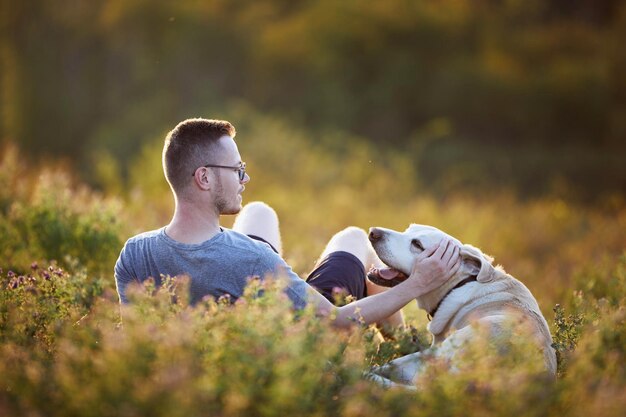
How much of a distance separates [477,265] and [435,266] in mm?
345

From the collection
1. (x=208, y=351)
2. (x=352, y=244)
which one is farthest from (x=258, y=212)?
(x=208, y=351)

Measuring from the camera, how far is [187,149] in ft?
11.4

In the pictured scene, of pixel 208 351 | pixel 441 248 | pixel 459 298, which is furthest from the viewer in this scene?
pixel 459 298

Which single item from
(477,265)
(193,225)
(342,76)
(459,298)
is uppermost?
(342,76)

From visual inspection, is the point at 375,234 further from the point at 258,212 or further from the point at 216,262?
the point at 216,262

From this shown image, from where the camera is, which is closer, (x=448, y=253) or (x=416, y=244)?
(x=448, y=253)

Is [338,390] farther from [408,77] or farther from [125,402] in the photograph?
[408,77]

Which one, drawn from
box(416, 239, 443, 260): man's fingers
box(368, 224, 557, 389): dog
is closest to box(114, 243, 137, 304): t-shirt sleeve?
box(368, 224, 557, 389): dog

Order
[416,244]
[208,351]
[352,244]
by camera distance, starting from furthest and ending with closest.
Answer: [352,244] → [416,244] → [208,351]

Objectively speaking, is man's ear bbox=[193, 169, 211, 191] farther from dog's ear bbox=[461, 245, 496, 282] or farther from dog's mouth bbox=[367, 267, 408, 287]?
dog's ear bbox=[461, 245, 496, 282]

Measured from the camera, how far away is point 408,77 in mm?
20734

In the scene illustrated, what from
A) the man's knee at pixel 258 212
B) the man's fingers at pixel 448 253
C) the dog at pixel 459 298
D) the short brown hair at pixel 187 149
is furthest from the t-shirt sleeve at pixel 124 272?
the man's fingers at pixel 448 253

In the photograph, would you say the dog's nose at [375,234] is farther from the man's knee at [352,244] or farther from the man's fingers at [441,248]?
the man's fingers at [441,248]

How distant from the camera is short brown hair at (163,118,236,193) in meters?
3.47
